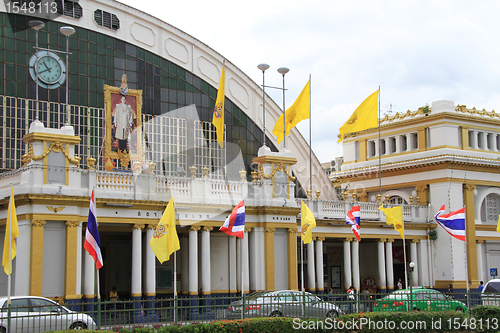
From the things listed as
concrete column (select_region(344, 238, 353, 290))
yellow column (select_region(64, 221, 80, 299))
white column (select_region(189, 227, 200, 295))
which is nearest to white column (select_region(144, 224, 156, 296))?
white column (select_region(189, 227, 200, 295))

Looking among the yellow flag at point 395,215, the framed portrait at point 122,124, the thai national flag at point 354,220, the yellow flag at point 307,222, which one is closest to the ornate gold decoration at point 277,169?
the yellow flag at point 307,222

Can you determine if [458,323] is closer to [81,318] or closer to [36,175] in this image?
[81,318]

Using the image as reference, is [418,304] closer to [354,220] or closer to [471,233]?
[354,220]

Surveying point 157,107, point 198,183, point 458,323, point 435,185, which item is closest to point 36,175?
point 198,183

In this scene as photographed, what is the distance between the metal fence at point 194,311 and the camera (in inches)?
835

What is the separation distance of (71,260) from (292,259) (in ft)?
40.9

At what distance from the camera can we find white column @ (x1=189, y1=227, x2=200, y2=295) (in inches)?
1311

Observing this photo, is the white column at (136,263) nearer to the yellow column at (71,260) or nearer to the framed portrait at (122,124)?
the yellow column at (71,260)

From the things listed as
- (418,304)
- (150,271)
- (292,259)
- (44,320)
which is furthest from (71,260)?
(418,304)

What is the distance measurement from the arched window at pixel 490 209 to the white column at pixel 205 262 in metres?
25.1

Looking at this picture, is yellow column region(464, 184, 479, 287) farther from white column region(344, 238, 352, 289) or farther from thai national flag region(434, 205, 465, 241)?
thai national flag region(434, 205, 465, 241)

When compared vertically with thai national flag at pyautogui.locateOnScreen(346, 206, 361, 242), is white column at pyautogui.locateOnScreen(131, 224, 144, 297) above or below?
below

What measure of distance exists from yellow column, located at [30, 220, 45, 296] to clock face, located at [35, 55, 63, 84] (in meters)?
14.1

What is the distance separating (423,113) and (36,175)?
31267 mm
